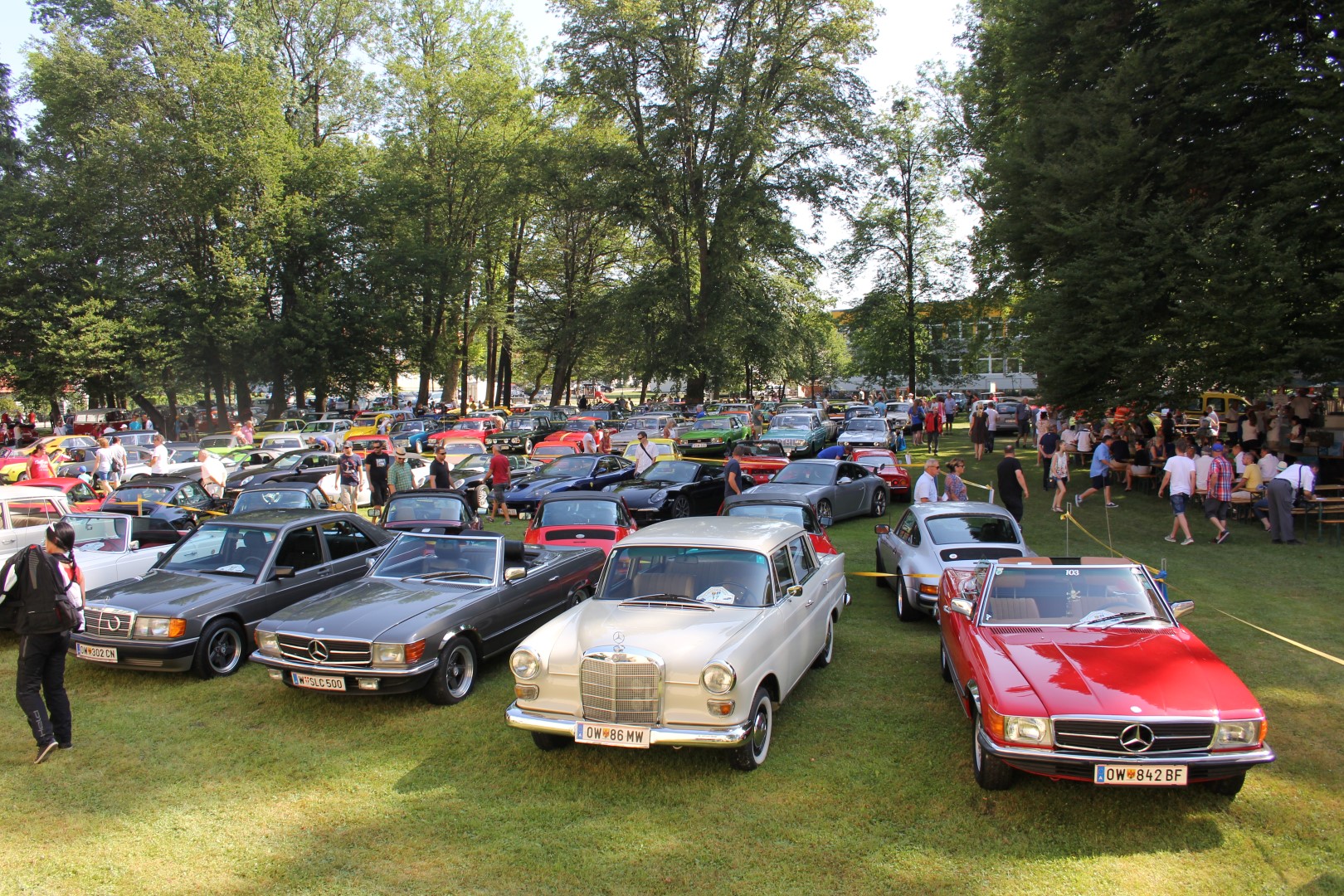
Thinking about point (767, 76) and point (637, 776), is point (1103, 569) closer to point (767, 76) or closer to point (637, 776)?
point (637, 776)

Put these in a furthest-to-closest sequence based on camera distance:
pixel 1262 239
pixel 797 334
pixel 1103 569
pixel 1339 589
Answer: pixel 797 334 < pixel 1262 239 < pixel 1339 589 < pixel 1103 569

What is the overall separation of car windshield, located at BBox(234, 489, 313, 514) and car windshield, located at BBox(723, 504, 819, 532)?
6.85 metres

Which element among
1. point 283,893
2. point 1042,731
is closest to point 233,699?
point 283,893

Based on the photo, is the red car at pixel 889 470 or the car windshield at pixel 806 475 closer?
the car windshield at pixel 806 475

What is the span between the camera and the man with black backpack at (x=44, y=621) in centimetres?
620

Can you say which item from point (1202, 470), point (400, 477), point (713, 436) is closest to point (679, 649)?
point (400, 477)

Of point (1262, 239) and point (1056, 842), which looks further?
point (1262, 239)

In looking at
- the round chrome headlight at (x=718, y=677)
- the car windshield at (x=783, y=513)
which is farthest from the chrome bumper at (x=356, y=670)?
the car windshield at (x=783, y=513)

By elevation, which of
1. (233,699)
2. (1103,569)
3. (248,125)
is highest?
(248,125)

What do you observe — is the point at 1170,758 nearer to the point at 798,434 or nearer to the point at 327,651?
the point at 327,651

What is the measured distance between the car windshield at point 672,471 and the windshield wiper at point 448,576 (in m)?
9.20

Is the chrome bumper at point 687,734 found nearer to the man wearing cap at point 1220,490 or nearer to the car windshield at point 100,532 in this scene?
the car windshield at point 100,532

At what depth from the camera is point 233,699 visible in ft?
24.7

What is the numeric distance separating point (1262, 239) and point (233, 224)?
39798 millimetres
